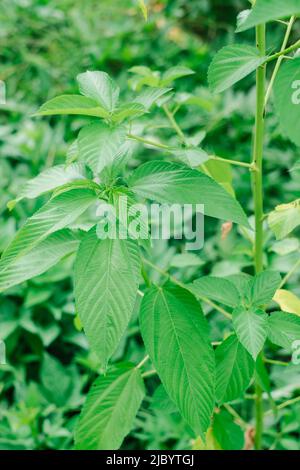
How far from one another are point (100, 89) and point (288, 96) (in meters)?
0.27

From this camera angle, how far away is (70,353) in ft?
5.69

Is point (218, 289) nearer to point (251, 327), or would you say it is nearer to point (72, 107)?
point (251, 327)

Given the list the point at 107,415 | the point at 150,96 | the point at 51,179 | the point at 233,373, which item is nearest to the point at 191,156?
the point at 150,96

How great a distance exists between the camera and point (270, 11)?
1.94 ft

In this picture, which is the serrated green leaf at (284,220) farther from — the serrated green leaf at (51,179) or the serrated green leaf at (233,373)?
the serrated green leaf at (51,179)

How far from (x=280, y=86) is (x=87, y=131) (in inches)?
9.8

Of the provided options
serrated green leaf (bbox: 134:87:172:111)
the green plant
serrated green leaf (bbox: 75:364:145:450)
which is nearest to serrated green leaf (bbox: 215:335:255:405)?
the green plant

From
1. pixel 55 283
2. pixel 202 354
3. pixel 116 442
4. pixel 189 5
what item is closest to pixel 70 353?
pixel 55 283

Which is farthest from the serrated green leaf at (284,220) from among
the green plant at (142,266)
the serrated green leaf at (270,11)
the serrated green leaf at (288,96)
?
the serrated green leaf at (270,11)

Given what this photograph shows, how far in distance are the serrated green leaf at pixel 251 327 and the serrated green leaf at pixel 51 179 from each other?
0.32 meters

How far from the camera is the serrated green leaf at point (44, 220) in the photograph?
72cm

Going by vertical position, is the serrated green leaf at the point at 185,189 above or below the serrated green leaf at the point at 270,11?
below

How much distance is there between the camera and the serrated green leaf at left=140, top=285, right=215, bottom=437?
2.59 ft

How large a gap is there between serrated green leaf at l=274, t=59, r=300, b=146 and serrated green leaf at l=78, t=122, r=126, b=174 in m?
0.20
